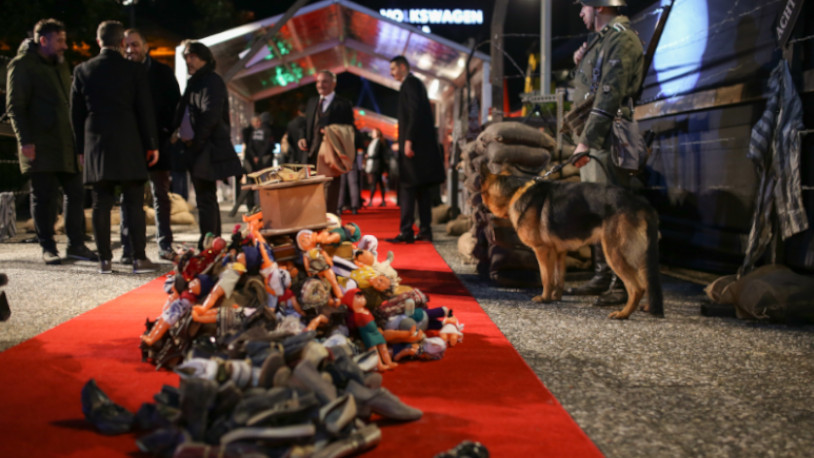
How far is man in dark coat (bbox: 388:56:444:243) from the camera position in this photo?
7.21 m

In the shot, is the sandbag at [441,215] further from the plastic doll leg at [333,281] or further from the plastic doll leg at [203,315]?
the plastic doll leg at [203,315]

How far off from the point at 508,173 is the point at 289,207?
207 cm

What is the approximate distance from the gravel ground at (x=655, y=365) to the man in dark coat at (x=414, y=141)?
2609 mm

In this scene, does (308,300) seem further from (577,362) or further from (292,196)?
(577,362)

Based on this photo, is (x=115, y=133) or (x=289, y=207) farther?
(x=115, y=133)

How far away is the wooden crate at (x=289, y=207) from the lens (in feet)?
10.6

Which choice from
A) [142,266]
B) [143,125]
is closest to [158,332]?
[142,266]

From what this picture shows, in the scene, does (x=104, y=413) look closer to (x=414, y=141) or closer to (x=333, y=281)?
(x=333, y=281)

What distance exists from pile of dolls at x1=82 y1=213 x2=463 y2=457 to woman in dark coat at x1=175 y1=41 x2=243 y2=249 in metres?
2.40

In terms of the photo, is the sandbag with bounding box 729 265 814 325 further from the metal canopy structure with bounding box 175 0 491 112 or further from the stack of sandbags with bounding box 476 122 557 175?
the metal canopy structure with bounding box 175 0 491 112

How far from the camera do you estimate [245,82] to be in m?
17.4

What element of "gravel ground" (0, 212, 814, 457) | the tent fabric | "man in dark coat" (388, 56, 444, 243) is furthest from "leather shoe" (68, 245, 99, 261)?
the tent fabric

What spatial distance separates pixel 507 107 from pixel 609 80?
55.0 ft

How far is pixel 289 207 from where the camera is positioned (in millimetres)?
3262
